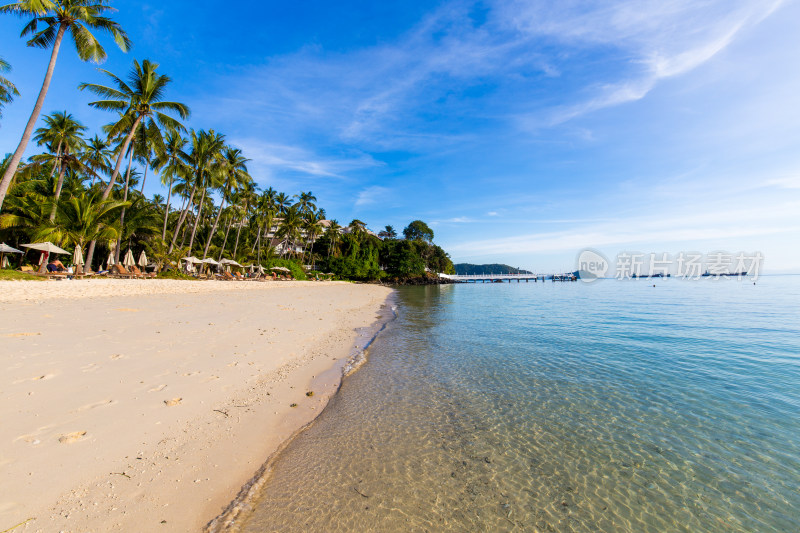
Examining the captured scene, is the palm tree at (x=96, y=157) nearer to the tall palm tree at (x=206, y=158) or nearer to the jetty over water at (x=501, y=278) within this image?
the tall palm tree at (x=206, y=158)

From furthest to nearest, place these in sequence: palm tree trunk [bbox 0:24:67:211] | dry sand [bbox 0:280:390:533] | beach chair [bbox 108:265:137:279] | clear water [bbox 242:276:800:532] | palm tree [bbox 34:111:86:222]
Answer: palm tree [bbox 34:111:86:222] → beach chair [bbox 108:265:137:279] → palm tree trunk [bbox 0:24:67:211] → clear water [bbox 242:276:800:532] → dry sand [bbox 0:280:390:533]

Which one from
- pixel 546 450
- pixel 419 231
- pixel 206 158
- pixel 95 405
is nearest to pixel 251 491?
pixel 95 405

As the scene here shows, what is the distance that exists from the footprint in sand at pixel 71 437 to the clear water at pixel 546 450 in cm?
221

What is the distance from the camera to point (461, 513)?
3375mm

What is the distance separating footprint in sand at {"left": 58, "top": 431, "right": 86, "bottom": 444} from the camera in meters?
3.53

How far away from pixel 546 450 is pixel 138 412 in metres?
5.75

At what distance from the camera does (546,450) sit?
463 centimetres

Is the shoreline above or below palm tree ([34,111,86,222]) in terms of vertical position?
below

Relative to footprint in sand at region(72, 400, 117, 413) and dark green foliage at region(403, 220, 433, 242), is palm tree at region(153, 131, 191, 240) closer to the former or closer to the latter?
footprint in sand at region(72, 400, 117, 413)

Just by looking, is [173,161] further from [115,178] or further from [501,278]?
[501,278]

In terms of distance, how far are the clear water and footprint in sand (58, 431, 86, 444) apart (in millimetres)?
2207

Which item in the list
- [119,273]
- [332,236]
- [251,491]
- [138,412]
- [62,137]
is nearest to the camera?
[251,491]

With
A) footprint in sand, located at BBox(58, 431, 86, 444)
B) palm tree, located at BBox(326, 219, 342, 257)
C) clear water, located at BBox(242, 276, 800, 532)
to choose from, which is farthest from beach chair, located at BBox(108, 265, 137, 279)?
palm tree, located at BBox(326, 219, 342, 257)

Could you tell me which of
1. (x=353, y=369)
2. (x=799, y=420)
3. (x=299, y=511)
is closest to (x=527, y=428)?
(x=299, y=511)
